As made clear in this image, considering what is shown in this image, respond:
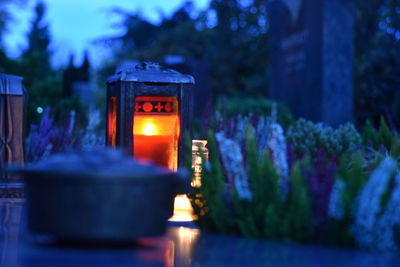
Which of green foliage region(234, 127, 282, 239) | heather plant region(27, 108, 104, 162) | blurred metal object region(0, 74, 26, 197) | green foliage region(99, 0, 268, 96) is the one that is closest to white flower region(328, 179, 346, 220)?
green foliage region(234, 127, 282, 239)

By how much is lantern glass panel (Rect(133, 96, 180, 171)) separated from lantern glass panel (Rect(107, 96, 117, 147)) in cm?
21

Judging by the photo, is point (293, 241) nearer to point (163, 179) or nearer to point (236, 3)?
point (163, 179)

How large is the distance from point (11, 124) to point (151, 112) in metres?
1.83

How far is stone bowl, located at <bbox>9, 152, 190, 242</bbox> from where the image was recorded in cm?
406

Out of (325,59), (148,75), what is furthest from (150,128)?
(325,59)

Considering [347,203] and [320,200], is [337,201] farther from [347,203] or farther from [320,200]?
[320,200]

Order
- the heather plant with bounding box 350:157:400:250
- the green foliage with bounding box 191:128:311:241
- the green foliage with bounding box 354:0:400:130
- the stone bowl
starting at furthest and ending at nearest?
the green foliage with bounding box 354:0:400:130 → the green foliage with bounding box 191:128:311:241 → the heather plant with bounding box 350:157:400:250 → the stone bowl

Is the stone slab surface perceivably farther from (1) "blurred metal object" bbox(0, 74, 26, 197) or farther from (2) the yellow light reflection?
(1) "blurred metal object" bbox(0, 74, 26, 197)

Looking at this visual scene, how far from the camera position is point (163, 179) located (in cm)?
427

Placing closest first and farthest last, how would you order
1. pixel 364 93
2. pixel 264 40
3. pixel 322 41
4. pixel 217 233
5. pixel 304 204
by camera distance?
1. pixel 304 204
2. pixel 217 233
3. pixel 322 41
4. pixel 364 93
5. pixel 264 40

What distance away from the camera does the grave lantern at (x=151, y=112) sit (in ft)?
21.2

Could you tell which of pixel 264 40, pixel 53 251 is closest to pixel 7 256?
pixel 53 251

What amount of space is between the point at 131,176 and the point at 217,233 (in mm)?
1329

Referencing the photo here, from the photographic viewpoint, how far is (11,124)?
753 centimetres
